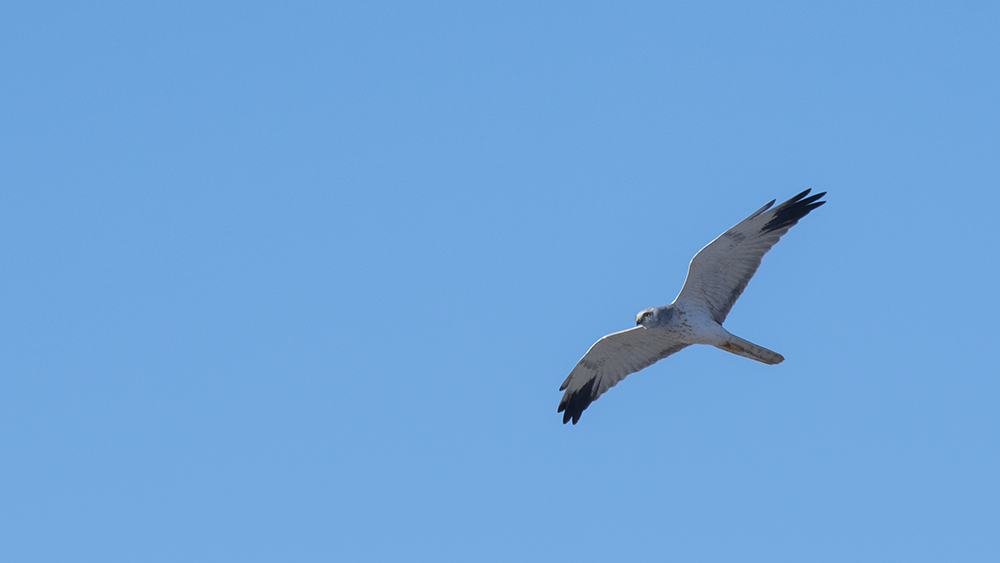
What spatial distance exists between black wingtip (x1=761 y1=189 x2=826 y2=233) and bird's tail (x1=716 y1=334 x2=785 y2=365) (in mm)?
1479

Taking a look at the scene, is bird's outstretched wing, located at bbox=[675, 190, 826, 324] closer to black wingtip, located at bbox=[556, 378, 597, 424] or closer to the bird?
the bird

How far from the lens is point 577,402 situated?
57.5ft

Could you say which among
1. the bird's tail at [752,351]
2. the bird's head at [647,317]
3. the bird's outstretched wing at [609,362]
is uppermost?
the bird's outstretched wing at [609,362]

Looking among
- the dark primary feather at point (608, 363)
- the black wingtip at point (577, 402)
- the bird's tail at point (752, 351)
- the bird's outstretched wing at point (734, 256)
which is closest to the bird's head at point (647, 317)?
the bird's outstretched wing at point (734, 256)

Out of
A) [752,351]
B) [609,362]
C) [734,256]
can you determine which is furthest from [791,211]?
[609,362]

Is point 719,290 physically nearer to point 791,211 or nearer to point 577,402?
point 791,211

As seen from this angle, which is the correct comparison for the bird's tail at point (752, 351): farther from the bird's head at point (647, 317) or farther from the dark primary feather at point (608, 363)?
the dark primary feather at point (608, 363)

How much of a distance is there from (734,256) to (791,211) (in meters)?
0.93

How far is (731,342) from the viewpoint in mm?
15211

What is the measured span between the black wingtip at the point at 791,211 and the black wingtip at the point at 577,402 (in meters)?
3.83

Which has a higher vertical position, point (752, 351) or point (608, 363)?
point (608, 363)

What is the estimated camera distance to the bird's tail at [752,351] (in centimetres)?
1505

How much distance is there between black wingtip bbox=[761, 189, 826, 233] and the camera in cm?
1498

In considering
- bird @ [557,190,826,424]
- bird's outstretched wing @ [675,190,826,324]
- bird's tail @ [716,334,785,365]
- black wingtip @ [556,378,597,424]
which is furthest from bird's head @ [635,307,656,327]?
black wingtip @ [556,378,597,424]
